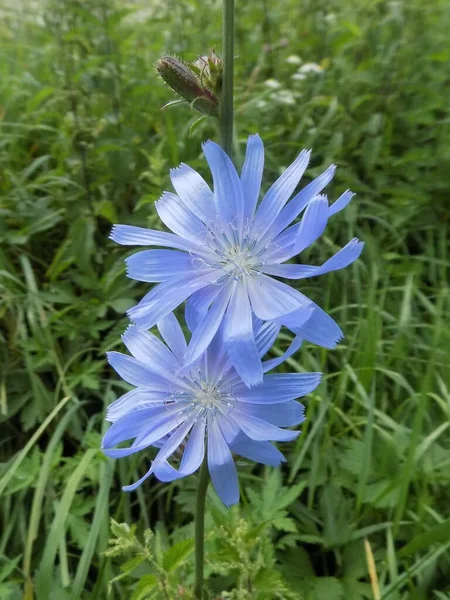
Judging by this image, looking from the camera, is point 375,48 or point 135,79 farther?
Result: point 375,48

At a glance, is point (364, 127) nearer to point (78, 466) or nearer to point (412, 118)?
point (412, 118)

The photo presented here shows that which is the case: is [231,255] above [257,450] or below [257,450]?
above

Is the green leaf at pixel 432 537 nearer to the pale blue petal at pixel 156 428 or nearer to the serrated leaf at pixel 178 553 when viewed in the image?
the serrated leaf at pixel 178 553

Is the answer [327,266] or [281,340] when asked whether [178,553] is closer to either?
[327,266]

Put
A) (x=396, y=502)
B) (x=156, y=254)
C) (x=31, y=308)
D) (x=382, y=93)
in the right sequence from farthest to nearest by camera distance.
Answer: (x=382, y=93) → (x=31, y=308) → (x=396, y=502) → (x=156, y=254)

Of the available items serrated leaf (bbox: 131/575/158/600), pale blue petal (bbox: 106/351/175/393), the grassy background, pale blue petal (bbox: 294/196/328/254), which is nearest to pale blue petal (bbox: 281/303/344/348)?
pale blue petal (bbox: 294/196/328/254)

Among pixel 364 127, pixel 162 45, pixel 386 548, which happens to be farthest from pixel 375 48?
pixel 386 548

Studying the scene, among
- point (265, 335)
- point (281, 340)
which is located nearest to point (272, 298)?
point (265, 335)
